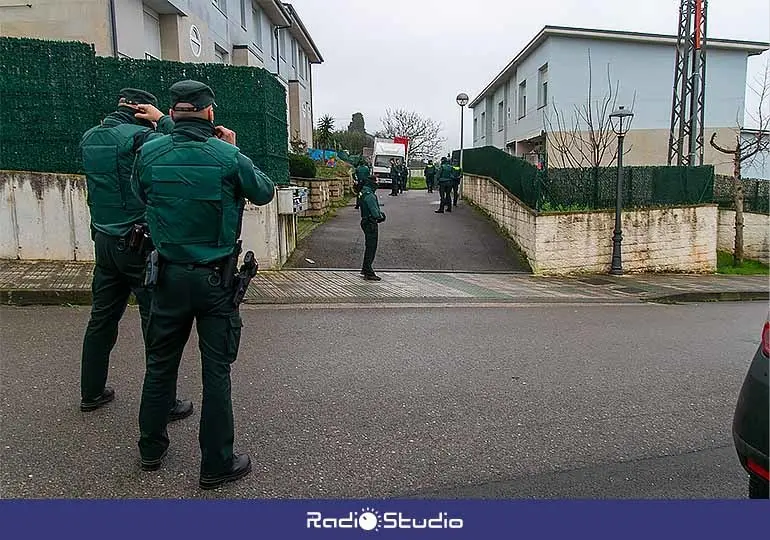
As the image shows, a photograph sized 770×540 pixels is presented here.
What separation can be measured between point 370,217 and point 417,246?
3912 millimetres

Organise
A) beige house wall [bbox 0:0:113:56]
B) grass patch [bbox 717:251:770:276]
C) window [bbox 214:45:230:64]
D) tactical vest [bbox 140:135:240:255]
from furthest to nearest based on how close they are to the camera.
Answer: window [bbox 214:45:230:64] < grass patch [bbox 717:251:770:276] < beige house wall [bbox 0:0:113:56] < tactical vest [bbox 140:135:240:255]

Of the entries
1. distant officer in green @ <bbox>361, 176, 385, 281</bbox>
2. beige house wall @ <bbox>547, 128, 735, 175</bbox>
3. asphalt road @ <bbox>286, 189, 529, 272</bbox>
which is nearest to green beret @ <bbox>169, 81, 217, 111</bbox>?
distant officer in green @ <bbox>361, 176, 385, 281</bbox>

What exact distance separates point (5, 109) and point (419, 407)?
28.7ft

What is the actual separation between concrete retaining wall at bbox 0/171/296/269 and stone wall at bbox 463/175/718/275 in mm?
8532

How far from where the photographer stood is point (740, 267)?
15922mm

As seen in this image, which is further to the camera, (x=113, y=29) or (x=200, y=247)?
(x=113, y=29)

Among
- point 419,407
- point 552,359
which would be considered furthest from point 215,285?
point 552,359

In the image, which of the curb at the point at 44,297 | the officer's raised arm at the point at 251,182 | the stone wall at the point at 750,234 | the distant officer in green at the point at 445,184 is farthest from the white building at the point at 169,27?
the stone wall at the point at 750,234

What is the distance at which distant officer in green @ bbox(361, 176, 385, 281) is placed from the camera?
10.3 meters

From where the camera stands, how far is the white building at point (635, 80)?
23250mm

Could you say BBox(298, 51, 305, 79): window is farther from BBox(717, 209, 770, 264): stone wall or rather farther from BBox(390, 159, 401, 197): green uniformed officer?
BBox(717, 209, 770, 264): stone wall

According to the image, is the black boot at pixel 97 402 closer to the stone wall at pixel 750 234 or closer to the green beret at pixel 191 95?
the green beret at pixel 191 95

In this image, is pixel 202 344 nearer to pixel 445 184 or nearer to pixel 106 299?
pixel 106 299

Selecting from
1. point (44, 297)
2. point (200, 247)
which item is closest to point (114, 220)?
point (200, 247)
